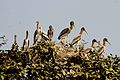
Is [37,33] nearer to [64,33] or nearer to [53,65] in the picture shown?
[64,33]

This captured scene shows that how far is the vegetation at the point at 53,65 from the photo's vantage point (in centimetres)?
1617

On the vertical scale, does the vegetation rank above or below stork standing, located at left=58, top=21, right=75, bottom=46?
below

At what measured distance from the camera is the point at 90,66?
55.8 ft

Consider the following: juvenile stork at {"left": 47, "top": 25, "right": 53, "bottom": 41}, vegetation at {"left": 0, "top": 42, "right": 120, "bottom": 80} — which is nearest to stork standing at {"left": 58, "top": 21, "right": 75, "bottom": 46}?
juvenile stork at {"left": 47, "top": 25, "right": 53, "bottom": 41}

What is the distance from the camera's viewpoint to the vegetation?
16.2 metres

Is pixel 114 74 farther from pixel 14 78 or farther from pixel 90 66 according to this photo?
pixel 14 78

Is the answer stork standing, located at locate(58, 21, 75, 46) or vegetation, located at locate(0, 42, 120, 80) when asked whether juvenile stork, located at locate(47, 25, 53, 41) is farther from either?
vegetation, located at locate(0, 42, 120, 80)

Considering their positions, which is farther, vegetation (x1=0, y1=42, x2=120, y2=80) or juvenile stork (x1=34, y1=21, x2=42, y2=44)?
juvenile stork (x1=34, y1=21, x2=42, y2=44)

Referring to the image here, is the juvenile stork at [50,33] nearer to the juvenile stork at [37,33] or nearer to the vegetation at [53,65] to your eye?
the juvenile stork at [37,33]

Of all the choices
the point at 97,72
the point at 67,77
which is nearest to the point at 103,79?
the point at 97,72

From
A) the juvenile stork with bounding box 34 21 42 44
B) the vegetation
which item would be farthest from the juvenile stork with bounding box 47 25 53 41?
the vegetation

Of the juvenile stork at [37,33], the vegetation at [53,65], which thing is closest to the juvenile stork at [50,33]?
the juvenile stork at [37,33]

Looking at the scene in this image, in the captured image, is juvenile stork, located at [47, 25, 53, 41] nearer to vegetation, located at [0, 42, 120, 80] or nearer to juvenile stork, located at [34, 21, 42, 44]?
juvenile stork, located at [34, 21, 42, 44]

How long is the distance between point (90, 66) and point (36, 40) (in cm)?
281
